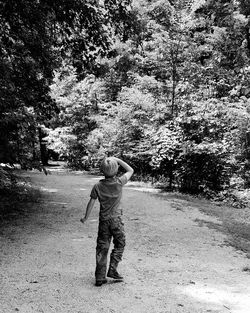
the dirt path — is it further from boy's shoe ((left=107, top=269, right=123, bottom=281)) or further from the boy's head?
the boy's head

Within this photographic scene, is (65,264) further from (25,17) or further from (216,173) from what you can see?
(216,173)

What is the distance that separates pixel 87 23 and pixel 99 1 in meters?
0.98

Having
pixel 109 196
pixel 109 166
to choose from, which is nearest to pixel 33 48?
pixel 109 166

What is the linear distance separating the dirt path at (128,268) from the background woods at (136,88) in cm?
189

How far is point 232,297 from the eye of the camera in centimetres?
458

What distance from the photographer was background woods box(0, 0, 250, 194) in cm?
824

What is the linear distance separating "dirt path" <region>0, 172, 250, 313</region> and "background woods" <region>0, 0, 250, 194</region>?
6.19 ft

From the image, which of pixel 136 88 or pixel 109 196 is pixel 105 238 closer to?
pixel 109 196

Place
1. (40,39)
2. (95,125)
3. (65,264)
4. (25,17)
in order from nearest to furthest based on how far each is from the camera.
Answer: (65,264) < (25,17) < (40,39) < (95,125)

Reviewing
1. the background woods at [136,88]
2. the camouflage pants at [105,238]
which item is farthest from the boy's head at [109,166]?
the background woods at [136,88]

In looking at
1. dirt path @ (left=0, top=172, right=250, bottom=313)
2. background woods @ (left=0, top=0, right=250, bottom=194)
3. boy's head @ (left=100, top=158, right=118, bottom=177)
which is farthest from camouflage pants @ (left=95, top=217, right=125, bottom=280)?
background woods @ (left=0, top=0, right=250, bottom=194)

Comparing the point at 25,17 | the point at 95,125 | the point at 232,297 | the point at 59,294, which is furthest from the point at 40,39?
the point at 95,125

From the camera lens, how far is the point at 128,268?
18.5ft

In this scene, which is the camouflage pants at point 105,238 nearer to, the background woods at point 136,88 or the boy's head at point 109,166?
the boy's head at point 109,166
